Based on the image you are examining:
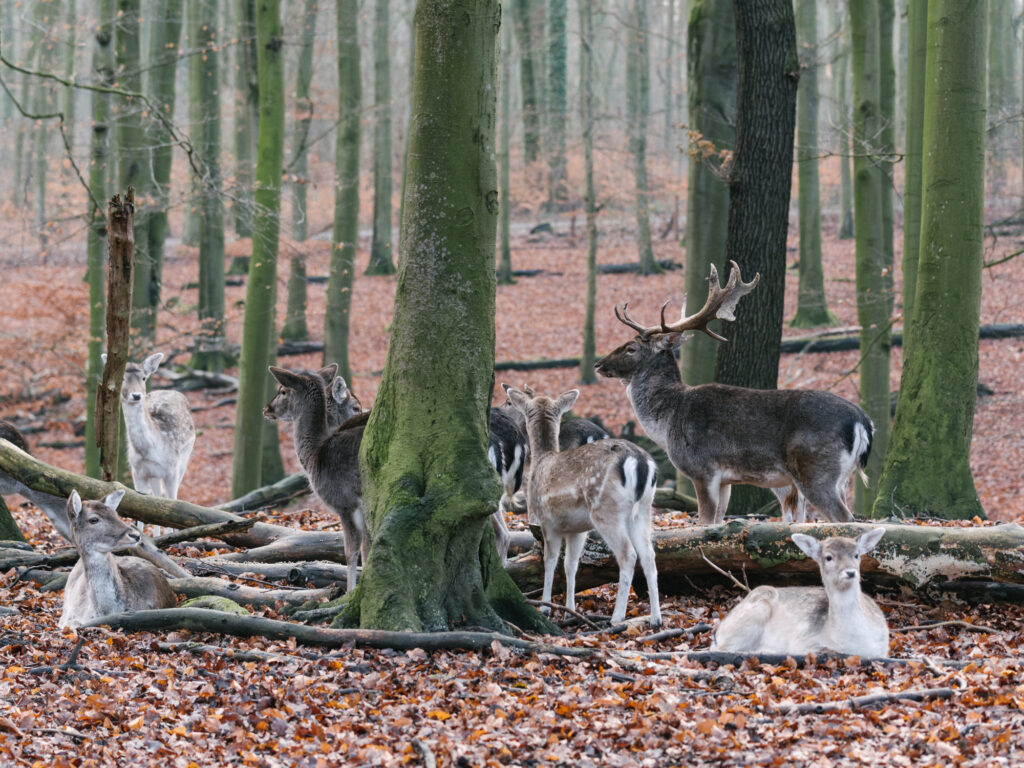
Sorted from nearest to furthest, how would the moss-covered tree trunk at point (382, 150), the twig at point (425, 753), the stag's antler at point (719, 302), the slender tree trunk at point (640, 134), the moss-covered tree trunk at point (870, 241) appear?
the twig at point (425, 753) → the stag's antler at point (719, 302) → the moss-covered tree trunk at point (870, 241) → the moss-covered tree trunk at point (382, 150) → the slender tree trunk at point (640, 134)

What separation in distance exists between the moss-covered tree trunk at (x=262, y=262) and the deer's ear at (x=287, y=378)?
535 cm

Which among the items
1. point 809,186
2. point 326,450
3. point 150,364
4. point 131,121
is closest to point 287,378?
point 326,450

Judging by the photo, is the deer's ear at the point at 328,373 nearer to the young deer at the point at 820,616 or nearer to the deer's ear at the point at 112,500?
the deer's ear at the point at 112,500

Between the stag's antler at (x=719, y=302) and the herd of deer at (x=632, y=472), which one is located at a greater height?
the stag's antler at (x=719, y=302)

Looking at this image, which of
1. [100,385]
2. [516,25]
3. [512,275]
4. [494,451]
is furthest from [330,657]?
[516,25]

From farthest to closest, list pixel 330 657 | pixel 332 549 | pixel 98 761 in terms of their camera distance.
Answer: pixel 332 549
pixel 330 657
pixel 98 761

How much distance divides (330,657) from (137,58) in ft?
39.5

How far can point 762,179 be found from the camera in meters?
11.3

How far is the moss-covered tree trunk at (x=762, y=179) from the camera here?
11.3 metres

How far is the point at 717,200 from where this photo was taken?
13164 millimetres

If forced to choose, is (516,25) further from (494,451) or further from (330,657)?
(330,657)

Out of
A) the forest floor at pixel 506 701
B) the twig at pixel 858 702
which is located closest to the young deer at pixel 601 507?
the forest floor at pixel 506 701

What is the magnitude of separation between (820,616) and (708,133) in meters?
8.08

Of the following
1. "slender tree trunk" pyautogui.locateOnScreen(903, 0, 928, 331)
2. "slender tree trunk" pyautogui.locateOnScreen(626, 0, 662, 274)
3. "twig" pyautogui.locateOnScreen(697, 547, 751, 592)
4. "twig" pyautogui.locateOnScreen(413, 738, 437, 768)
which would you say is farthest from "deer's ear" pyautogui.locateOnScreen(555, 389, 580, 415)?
"slender tree trunk" pyautogui.locateOnScreen(626, 0, 662, 274)
